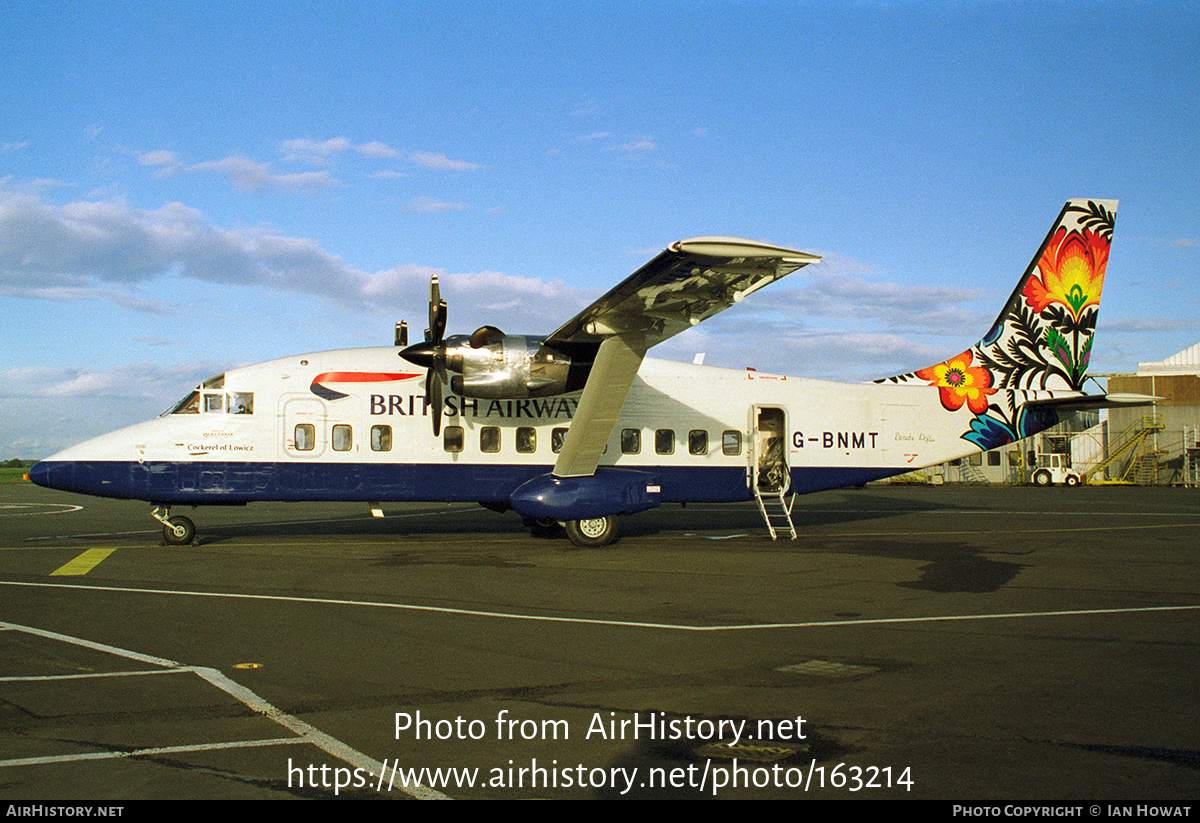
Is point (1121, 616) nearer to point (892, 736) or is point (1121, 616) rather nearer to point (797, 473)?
point (892, 736)

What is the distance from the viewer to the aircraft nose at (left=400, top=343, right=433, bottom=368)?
16312mm

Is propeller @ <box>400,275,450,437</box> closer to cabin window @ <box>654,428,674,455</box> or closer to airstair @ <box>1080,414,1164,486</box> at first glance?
cabin window @ <box>654,428,674,455</box>

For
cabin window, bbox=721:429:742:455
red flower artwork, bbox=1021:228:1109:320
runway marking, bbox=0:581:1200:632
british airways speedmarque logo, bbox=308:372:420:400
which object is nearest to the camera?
runway marking, bbox=0:581:1200:632

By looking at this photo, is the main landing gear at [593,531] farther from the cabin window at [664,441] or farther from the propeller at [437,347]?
the propeller at [437,347]

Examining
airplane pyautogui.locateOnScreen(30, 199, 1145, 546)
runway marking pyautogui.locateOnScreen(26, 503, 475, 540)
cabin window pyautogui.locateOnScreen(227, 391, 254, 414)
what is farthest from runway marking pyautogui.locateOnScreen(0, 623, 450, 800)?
runway marking pyautogui.locateOnScreen(26, 503, 475, 540)

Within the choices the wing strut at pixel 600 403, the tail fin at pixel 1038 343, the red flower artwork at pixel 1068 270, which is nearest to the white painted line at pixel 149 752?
the wing strut at pixel 600 403

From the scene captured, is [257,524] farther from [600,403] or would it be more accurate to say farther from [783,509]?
[783,509]

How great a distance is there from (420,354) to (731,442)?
264 inches

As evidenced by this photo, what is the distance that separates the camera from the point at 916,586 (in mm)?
11352

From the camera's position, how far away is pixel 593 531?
16781 mm

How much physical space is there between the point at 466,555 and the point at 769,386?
783cm

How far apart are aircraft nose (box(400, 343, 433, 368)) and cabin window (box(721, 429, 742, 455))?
20.8 ft

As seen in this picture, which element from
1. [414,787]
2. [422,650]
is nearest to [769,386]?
[422,650]

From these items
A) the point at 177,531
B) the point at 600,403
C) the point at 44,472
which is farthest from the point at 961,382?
the point at 44,472
